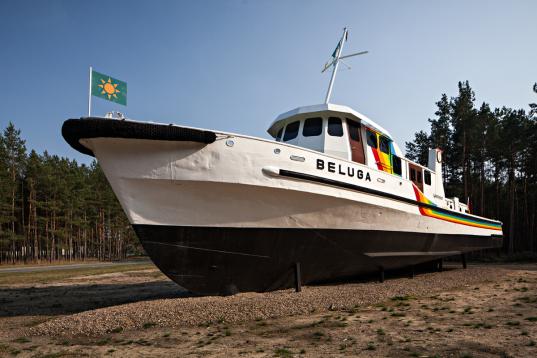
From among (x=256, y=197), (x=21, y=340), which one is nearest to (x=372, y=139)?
(x=256, y=197)

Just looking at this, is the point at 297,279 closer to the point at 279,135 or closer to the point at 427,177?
the point at 279,135

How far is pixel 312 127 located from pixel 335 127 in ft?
1.94

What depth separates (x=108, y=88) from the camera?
648 centimetres

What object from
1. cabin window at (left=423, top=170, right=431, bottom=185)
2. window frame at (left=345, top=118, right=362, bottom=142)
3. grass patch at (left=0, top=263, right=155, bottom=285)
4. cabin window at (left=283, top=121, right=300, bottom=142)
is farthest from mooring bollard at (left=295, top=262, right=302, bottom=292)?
grass patch at (left=0, top=263, right=155, bottom=285)

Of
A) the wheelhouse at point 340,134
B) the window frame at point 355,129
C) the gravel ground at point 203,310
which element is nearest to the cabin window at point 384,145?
the wheelhouse at point 340,134

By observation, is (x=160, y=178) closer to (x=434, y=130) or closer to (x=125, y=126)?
→ (x=125, y=126)

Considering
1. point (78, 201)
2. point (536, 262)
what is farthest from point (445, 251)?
point (78, 201)

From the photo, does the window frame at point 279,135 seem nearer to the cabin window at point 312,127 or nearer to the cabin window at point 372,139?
the cabin window at point 312,127

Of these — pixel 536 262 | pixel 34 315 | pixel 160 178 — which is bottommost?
pixel 536 262

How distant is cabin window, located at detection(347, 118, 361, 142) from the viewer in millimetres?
9180

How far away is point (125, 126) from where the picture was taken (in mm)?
6043

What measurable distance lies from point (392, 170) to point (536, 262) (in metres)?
18.6

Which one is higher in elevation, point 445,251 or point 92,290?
point 445,251

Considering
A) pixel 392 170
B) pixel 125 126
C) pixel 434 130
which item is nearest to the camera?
pixel 125 126
